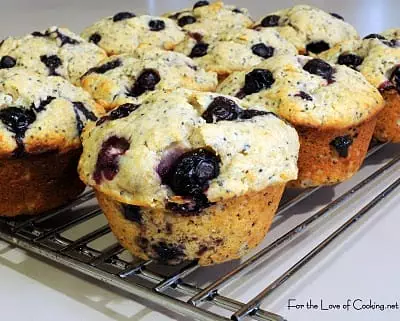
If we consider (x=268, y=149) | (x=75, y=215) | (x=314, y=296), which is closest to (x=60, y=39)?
(x=75, y=215)

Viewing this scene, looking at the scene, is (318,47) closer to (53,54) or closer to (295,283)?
(53,54)

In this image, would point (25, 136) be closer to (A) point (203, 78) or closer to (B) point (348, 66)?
(A) point (203, 78)

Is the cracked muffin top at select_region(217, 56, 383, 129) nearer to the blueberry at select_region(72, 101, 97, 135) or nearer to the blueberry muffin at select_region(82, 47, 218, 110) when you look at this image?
the blueberry muffin at select_region(82, 47, 218, 110)

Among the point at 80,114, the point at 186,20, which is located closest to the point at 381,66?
the point at 80,114

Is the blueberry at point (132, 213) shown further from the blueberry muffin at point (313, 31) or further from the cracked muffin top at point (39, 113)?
the blueberry muffin at point (313, 31)

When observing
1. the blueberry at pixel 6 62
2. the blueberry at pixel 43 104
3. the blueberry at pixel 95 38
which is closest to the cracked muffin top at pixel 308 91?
the blueberry at pixel 43 104
